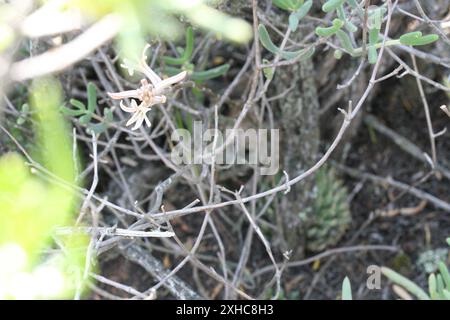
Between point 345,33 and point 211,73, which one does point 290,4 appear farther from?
point 211,73

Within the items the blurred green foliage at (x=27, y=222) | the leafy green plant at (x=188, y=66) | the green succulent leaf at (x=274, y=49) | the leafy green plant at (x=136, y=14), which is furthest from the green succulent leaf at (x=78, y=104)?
the leafy green plant at (x=136, y=14)

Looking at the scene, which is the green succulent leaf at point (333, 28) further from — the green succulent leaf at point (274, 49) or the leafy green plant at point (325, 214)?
the leafy green plant at point (325, 214)

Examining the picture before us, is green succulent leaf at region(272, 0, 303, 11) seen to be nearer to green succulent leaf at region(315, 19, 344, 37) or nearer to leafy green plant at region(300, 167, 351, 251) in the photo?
green succulent leaf at region(315, 19, 344, 37)

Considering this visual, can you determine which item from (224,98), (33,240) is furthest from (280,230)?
(33,240)

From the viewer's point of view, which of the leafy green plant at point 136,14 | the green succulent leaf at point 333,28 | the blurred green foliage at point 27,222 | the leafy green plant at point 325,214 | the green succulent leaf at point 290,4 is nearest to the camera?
the leafy green plant at point 136,14

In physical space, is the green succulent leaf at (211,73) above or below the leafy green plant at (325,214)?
above

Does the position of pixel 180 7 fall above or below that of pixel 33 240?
above

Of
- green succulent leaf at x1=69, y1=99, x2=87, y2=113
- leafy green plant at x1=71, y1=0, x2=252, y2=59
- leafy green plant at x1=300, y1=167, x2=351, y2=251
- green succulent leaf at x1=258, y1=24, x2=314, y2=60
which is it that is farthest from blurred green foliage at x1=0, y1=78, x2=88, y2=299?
leafy green plant at x1=300, y1=167, x2=351, y2=251

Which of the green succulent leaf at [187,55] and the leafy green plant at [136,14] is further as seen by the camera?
the green succulent leaf at [187,55]

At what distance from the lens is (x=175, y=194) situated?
7.04 feet

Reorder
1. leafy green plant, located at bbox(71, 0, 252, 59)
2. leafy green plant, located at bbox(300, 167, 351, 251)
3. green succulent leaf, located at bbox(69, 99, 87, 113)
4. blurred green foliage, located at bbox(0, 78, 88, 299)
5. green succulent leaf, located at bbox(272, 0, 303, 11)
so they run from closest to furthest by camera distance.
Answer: leafy green plant, located at bbox(71, 0, 252, 59)
blurred green foliage, located at bbox(0, 78, 88, 299)
green succulent leaf, located at bbox(272, 0, 303, 11)
green succulent leaf, located at bbox(69, 99, 87, 113)
leafy green plant, located at bbox(300, 167, 351, 251)

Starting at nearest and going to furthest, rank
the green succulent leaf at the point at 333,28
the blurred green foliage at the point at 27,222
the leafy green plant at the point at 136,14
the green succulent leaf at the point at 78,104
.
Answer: the leafy green plant at the point at 136,14
the blurred green foliage at the point at 27,222
the green succulent leaf at the point at 333,28
the green succulent leaf at the point at 78,104
